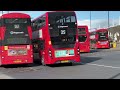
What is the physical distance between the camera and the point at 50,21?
878 inches

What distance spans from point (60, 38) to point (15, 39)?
109 inches

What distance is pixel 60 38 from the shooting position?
22.4m

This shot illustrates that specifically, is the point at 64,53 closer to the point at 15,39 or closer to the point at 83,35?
the point at 15,39

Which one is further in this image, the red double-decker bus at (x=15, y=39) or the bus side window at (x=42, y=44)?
the bus side window at (x=42, y=44)

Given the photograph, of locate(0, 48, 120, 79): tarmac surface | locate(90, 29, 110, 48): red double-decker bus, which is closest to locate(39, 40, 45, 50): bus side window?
locate(0, 48, 120, 79): tarmac surface

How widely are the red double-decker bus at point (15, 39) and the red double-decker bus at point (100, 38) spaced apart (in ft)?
98.0

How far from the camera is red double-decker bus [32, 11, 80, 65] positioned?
72.9ft

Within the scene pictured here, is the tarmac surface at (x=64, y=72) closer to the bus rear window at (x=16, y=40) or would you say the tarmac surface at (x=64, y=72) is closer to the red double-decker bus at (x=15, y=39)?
the red double-decker bus at (x=15, y=39)

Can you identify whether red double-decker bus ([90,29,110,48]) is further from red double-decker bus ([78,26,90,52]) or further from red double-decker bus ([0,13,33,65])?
red double-decker bus ([0,13,33,65])

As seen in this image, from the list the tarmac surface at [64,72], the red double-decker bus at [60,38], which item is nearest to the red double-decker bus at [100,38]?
the tarmac surface at [64,72]

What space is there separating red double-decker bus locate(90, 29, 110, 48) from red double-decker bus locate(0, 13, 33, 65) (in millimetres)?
29873

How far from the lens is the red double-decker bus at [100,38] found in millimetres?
51719

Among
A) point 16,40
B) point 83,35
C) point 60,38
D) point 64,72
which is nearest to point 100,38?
point 83,35
